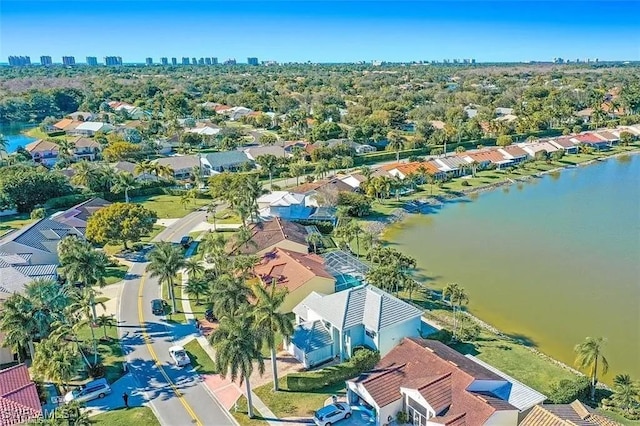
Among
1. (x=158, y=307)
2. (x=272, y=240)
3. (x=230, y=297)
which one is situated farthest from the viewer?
(x=272, y=240)

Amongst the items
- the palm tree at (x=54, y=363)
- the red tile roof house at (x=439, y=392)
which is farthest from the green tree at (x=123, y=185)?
the red tile roof house at (x=439, y=392)

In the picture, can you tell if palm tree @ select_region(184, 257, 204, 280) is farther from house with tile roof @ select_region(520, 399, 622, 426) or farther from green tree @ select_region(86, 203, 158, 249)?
house with tile roof @ select_region(520, 399, 622, 426)

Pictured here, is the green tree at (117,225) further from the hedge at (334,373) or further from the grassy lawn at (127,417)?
the hedge at (334,373)

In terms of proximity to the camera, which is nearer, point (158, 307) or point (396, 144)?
point (158, 307)

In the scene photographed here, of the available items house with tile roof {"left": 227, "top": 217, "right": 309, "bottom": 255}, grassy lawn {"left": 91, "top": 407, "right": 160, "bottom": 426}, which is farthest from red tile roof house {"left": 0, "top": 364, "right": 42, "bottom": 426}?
house with tile roof {"left": 227, "top": 217, "right": 309, "bottom": 255}

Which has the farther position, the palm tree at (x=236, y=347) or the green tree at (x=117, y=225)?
the green tree at (x=117, y=225)

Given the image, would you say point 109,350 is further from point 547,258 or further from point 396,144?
point 396,144

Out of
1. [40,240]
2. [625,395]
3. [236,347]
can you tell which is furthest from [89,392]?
[625,395]
